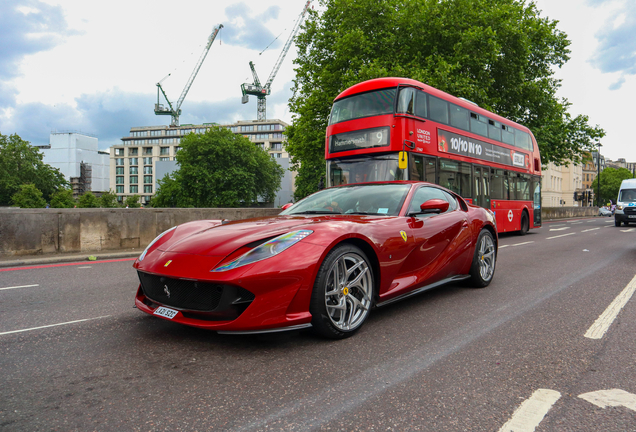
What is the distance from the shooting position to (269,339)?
3.22m

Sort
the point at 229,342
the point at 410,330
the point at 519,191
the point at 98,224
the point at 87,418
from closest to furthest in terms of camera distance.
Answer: the point at 87,418 < the point at 229,342 < the point at 410,330 < the point at 98,224 < the point at 519,191

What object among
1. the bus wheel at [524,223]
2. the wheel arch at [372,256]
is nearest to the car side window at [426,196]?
the wheel arch at [372,256]

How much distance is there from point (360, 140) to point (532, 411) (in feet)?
28.4

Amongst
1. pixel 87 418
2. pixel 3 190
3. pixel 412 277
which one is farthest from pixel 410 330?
pixel 3 190

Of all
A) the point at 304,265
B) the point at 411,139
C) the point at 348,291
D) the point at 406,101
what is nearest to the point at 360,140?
the point at 411,139

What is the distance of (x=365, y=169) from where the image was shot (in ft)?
33.1

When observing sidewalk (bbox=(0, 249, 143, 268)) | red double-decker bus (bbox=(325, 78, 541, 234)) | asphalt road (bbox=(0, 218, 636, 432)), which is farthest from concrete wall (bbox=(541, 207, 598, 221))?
asphalt road (bbox=(0, 218, 636, 432))

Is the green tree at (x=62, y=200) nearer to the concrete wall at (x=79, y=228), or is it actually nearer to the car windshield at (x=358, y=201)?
the concrete wall at (x=79, y=228)

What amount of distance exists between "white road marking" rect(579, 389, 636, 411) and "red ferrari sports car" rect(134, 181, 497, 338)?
5.13 feet

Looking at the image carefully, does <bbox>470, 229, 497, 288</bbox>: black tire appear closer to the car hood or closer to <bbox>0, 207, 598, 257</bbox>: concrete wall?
the car hood

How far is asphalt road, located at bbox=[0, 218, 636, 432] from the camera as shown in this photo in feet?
6.66

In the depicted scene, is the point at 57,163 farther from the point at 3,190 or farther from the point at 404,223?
the point at 404,223

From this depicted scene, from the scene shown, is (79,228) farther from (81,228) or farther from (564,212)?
(564,212)

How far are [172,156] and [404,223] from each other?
418ft
